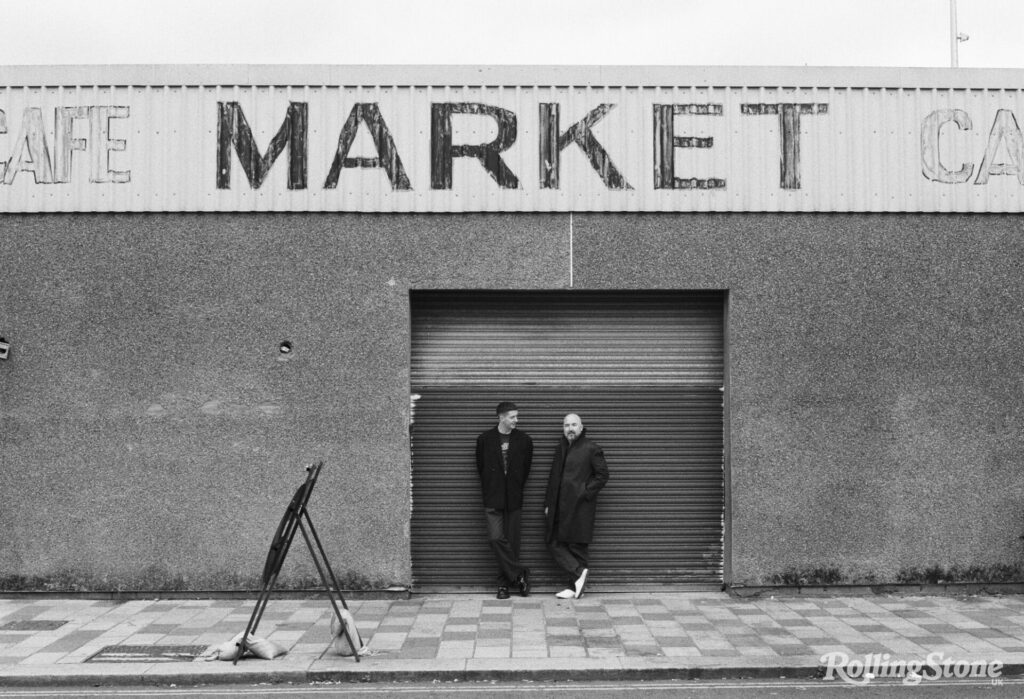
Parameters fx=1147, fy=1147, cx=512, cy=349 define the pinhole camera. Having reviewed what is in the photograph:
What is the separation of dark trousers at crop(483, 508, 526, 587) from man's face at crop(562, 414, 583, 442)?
0.93m

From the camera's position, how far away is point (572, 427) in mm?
11594

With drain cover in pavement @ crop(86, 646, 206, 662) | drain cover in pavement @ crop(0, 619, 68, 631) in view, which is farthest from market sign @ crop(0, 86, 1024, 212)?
drain cover in pavement @ crop(86, 646, 206, 662)

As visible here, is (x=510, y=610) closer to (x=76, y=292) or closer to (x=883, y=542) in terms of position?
(x=883, y=542)

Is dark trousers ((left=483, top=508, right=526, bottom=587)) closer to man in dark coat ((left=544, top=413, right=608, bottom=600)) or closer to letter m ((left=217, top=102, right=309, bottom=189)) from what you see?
man in dark coat ((left=544, top=413, right=608, bottom=600))

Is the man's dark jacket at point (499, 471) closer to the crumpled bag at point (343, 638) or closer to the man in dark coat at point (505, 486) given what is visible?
the man in dark coat at point (505, 486)

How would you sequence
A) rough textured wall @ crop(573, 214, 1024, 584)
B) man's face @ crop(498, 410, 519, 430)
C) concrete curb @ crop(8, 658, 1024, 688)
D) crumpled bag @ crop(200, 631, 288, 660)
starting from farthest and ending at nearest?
rough textured wall @ crop(573, 214, 1024, 584)
man's face @ crop(498, 410, 519, 430)
crumpled bag @ crop(200, 631, 288, 660)
concrete curb @ crop(8, 658, 1024, 688)

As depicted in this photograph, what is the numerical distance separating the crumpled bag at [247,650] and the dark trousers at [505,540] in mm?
3141

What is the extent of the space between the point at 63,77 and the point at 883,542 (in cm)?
961

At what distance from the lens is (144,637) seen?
9.62m

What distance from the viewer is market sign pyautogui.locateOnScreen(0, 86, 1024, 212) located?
11703 millimetres

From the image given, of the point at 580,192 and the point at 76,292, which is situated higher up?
the point at 580,192

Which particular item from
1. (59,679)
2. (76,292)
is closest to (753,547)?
(59,679)

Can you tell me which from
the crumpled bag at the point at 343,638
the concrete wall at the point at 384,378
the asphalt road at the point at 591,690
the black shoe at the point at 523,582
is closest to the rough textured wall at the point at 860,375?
the concrete wall at the point at 384,378

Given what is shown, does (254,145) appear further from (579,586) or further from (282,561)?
(579,586)
